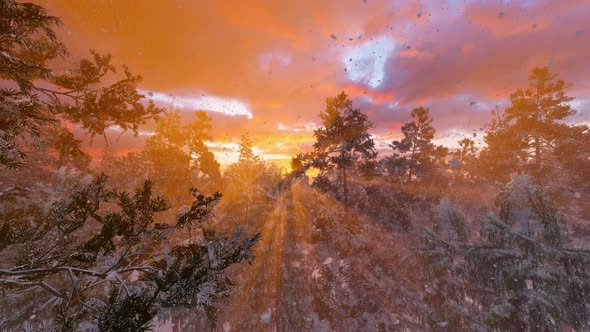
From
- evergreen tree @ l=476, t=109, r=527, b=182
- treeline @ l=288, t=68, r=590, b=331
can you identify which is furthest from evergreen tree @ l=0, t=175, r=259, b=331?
evergreen tree @ l=476, t=109, r=527, b=182

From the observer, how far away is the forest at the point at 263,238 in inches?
150

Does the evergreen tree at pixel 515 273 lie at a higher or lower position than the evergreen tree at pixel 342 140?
lower

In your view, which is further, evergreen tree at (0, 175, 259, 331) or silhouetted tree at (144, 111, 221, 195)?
silhouetted tree at (144, 111, 221, 195)

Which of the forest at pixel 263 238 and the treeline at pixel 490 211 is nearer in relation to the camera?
the forest at pixel 263 238

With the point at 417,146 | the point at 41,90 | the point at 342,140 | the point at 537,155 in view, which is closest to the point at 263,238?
the point at 342,140

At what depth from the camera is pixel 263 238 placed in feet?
51.9

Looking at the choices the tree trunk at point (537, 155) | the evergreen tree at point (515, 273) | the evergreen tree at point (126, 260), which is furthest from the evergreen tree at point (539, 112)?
the evergreen tree at point (126, 260)

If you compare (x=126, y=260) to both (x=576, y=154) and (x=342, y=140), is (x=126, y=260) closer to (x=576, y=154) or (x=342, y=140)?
(x=342, y=140)

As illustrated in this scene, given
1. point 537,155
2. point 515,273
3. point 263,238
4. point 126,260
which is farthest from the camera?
point 537,155

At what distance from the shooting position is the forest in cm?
380

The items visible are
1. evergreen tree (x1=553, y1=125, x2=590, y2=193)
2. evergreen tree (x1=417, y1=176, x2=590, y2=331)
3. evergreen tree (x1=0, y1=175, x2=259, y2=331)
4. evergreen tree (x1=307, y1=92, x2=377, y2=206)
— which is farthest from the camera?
evergreen tree (x1=553, y1=125, x2=590, y2=193)

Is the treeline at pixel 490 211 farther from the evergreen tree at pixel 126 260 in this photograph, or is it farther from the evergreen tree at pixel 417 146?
the evergreen tree at pixel 126 260

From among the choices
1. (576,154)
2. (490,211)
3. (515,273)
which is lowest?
(515,273)

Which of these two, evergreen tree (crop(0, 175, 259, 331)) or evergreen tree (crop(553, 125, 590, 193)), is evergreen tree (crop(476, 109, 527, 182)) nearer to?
Answer: evergreen tree (crop(553, 125, 590, 193))
